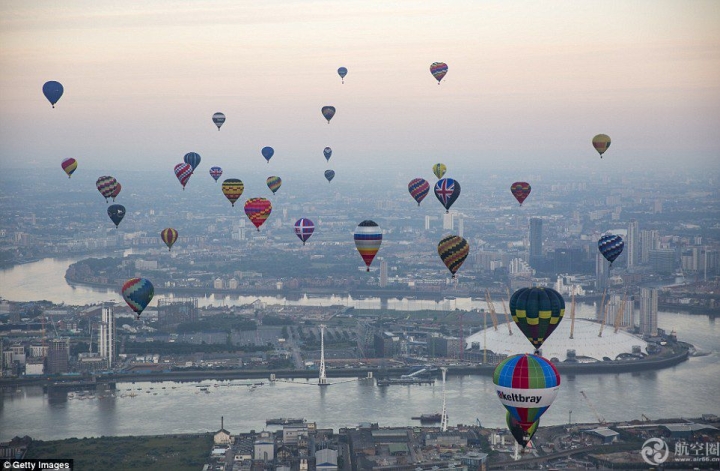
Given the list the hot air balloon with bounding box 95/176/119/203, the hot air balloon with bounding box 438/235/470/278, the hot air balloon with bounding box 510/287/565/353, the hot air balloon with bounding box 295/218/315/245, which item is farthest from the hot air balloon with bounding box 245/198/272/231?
the hot air balloon with bounding box 510/287/565/353

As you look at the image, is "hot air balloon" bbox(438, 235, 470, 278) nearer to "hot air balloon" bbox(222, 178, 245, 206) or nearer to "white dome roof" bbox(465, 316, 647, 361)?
"hot air balloon" bbox(222, 178, 245, 206)

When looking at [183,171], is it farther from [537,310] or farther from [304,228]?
[537,310]

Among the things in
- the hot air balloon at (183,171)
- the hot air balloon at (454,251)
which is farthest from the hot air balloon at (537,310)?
the hot air balloon at (183,171)

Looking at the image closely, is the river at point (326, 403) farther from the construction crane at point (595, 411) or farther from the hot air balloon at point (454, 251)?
the hot air balloon at point (454, 251)

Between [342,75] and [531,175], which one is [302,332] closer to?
[342,75]

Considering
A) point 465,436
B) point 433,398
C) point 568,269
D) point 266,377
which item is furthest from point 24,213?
point 465,436

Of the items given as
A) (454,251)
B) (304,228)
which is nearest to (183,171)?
(304,228)

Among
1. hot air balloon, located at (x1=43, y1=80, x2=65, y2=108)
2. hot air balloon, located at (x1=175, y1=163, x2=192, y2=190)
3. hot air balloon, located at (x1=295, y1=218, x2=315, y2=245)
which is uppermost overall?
hot air balloon, located at (x1=43, y1=80, x2=65, y2=108)

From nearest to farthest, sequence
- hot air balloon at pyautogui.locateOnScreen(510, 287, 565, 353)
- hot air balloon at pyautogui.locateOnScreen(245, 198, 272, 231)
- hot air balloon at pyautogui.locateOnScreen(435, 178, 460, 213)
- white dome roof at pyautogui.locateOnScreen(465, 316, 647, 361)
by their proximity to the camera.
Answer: hot air balloon at pyautogui.locateOnScreen(510, 287, 565, 353) → hot air balloon at pyautogui.locateOnScreen(435, 178, 460, 213) → hot air balloon at pyautogui.locateOnScreen(245, 198, 272, 231) → white dome roof at pyautogui.locateOnScreen(465, 316, 647, 361)
